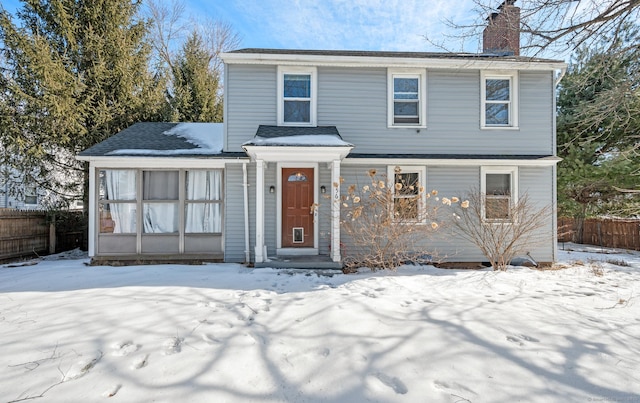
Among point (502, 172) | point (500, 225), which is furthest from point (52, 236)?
point (502, 172)

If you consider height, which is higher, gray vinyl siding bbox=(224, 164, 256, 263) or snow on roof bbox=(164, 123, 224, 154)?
snow on roof bbox=(164, 123, 224, 154)

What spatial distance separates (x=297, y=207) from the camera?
26.3ft

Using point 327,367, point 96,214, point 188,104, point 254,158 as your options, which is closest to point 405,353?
point 327,367

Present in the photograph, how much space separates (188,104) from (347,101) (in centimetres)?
875

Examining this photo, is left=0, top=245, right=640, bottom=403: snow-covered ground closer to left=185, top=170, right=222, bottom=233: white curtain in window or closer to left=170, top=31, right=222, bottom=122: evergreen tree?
left=185, top=170, right=222, bottom=233: white curtain in window

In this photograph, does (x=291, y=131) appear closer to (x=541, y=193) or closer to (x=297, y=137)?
(x=297, y=137)

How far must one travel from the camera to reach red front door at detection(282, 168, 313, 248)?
798 centimetres

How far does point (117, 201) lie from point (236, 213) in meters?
3.00

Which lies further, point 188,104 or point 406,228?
point 188,104

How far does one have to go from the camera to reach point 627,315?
4160mm

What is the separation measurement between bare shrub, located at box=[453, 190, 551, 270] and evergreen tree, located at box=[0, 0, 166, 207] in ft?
36.0

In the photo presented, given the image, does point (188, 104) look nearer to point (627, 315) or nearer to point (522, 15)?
point (522, 15)

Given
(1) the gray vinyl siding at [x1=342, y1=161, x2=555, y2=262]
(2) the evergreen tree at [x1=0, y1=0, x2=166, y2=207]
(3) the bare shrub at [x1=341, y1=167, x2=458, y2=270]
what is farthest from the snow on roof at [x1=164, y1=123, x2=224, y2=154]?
(3) the bare shrub at [x1=341, y1=167, x2=458, y2=270]

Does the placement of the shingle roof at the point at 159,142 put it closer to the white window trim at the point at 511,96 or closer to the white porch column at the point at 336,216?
the white porch column at the point at 336,216
